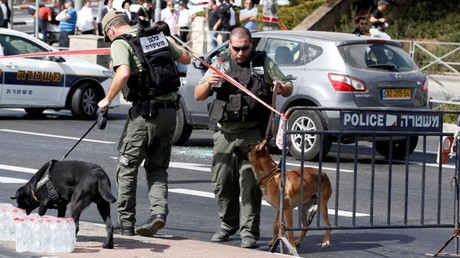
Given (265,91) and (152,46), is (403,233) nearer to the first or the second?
(265,91)

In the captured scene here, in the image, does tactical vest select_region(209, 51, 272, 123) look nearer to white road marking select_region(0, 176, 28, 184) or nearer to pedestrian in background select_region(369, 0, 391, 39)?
white road marking select_region(0, 176, 28, 184)

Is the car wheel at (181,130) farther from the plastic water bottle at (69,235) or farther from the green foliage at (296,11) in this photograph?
the green foliage at (296,11)

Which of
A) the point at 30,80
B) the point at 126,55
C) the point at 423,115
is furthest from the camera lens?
the point at 30,80

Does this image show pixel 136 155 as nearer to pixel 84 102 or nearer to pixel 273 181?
pixel 273 181

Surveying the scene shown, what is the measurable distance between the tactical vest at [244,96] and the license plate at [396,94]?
6245 mm

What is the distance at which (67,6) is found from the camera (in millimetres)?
28516

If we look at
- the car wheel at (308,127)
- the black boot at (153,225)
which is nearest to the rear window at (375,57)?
the car wheel at (308,127)

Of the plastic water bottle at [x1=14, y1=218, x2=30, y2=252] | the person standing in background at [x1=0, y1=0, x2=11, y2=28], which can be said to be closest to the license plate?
the plastic water bottle at [x1=14, y1=218, x2=30, y2=252]

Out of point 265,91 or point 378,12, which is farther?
point 378,12

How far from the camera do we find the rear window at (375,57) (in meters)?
15.1

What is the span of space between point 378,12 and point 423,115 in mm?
16115

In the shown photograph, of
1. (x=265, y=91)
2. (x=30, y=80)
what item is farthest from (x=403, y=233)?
(x=30, y=80)

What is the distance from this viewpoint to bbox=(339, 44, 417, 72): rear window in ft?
49.5

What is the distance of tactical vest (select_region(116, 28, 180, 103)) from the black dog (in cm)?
82
